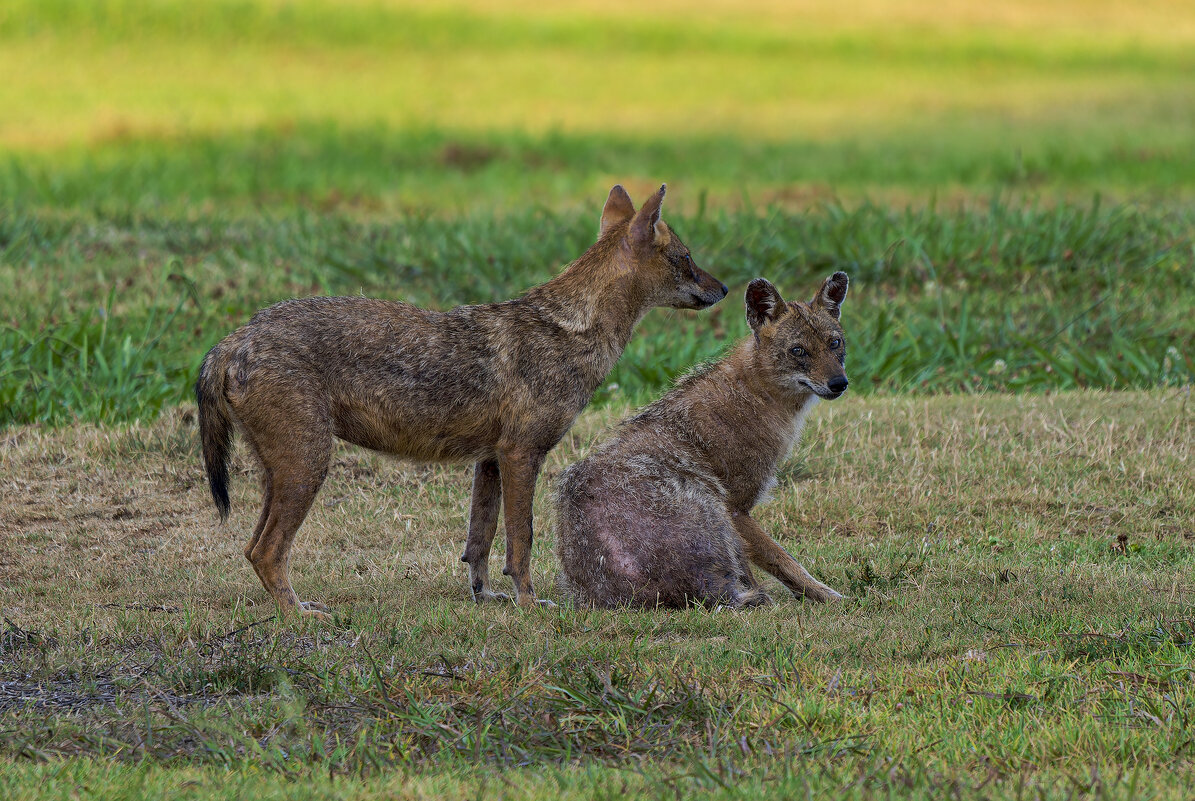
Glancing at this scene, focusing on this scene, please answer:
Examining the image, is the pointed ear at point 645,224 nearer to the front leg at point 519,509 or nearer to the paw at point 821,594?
the front leg at point 519,509

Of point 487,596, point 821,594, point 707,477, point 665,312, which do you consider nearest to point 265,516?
point 487,596

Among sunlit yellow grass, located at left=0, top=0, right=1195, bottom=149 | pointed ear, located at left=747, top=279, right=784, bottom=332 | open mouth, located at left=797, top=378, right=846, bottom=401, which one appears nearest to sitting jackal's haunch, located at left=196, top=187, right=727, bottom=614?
pointed ear, located at left=747, top=279, right=784, bottom=332

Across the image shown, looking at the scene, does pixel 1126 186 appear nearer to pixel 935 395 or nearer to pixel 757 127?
pixel 757 127

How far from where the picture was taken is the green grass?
10617mm

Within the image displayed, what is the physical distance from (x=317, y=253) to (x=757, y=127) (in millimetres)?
12589

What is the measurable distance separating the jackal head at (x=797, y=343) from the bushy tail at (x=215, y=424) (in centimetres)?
248

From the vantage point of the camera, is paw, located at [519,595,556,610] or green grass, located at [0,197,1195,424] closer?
paw, located at [519,595,556,610]

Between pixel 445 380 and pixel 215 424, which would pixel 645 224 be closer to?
pixel 445 380

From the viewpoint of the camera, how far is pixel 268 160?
20344 millimetres

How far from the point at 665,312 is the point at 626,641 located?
696 cm

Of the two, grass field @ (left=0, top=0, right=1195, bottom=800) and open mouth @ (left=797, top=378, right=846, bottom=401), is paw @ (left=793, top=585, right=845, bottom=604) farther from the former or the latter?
open mouth @ (left=797, top=378, right=846, bottom=401)

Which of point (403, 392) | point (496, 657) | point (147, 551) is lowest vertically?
point (147, 551)

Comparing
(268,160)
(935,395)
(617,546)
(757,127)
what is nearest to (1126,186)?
(757,127)

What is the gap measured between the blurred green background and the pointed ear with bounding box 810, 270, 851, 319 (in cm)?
326
